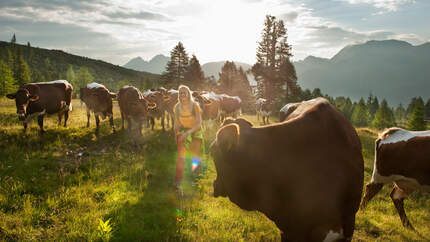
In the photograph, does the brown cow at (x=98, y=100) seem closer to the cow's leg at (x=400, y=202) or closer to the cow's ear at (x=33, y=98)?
the cow's ear at (x=33, y=98)

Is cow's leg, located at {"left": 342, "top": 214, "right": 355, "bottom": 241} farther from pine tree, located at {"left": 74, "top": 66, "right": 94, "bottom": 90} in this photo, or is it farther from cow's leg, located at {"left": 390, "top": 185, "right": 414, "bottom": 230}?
pine tree, located at {"left": 74, "top": 66, "right": 94, "bottom": 90}

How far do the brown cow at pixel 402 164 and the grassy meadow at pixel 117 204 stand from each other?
27.3 inches

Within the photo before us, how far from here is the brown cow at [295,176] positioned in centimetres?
209

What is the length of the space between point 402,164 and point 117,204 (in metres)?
7.29

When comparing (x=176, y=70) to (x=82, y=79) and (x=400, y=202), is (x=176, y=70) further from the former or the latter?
(x=400, y=202)

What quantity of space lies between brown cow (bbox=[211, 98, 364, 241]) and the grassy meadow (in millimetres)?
2472

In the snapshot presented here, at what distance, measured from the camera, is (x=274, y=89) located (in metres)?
34.8

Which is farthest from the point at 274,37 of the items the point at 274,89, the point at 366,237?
the point at 366,237

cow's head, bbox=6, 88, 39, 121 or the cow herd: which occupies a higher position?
cow's head, bbox=6, 88, 39, 121

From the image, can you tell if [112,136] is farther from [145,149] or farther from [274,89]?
[274,89]

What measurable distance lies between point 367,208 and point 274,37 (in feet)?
109

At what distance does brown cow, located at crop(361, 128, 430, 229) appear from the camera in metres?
5.29

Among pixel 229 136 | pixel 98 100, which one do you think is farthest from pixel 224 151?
pixel 98 100

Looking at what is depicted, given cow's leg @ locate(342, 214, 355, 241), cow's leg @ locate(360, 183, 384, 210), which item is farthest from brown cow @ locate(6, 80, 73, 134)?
cow's leg @ locate(360, 183, 384, 210)
